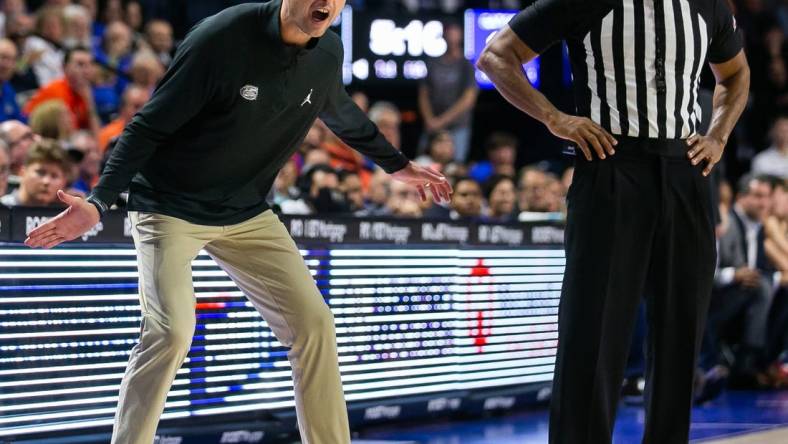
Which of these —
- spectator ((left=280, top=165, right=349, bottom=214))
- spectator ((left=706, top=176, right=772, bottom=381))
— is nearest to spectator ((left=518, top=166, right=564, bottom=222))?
spectator ((left=706, top=176, right=772, bottom=381))

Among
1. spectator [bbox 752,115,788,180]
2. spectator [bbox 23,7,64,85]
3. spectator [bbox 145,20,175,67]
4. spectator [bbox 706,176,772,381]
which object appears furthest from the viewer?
spectator [bbox 752,115,788,180]

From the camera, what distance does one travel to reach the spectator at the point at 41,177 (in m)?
5.81

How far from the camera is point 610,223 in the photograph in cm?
379

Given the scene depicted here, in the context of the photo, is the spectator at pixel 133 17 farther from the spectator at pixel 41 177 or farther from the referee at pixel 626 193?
the referee at pixel 626 193

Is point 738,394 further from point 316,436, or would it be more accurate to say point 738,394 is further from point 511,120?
point 511,120

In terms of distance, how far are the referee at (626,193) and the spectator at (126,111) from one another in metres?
5.12

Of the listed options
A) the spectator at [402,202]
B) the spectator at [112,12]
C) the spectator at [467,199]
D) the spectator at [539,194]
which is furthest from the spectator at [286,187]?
the spectator at [112,12]

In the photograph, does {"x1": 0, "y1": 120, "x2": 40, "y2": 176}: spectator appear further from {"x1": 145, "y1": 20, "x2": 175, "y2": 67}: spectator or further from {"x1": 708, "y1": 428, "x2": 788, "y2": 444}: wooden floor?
{"x1": 708, "y1": 428, "x2": 788, "y2": 444}: wooden floor

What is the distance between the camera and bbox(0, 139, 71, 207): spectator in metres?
5.81

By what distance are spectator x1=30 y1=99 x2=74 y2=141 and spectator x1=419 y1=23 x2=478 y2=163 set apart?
18.9 feet

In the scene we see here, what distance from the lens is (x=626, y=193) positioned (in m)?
3.79

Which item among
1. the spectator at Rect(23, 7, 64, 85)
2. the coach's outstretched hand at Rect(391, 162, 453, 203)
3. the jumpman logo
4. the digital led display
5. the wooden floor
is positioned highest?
the spectator at Rect(23, 7, 64, 85)

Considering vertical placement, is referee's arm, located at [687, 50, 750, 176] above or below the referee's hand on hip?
above

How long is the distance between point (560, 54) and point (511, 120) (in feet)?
3.69
